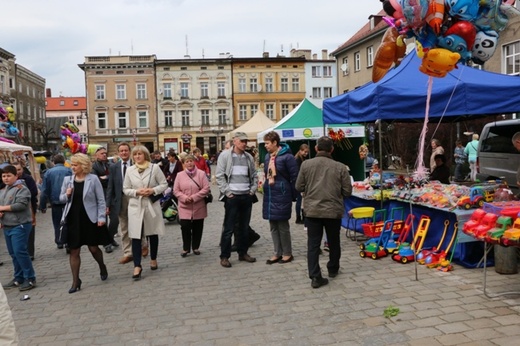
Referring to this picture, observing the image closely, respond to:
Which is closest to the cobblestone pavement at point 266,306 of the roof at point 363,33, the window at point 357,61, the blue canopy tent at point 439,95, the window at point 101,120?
the blue canopy tent at point 439,95

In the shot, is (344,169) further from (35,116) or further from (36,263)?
(35,116)

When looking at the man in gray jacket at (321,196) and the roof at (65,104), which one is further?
the roof at (65,104)

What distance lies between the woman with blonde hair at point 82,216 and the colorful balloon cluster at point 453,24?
13.7 feet

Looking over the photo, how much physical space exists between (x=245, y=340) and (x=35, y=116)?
6891 cm

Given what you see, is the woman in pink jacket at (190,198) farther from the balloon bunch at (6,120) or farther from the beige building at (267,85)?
the beige building at (267,85)

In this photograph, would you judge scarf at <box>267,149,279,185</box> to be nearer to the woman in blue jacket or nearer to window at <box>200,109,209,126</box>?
the woman in blue jacket

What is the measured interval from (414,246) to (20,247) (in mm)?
5249

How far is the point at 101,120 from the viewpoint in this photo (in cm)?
5438

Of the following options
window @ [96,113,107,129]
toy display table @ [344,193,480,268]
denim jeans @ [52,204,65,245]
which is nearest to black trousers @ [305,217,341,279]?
toy display table @ [344,193,480,268]

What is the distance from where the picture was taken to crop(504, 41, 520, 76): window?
64.7ft

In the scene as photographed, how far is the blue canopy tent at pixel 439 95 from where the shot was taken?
260 inches

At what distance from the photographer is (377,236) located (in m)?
7.14

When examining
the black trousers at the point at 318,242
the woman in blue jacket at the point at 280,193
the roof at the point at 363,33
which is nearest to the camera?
the black trousers at the point at 318,242

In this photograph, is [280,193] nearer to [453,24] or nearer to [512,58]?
[453,24]
